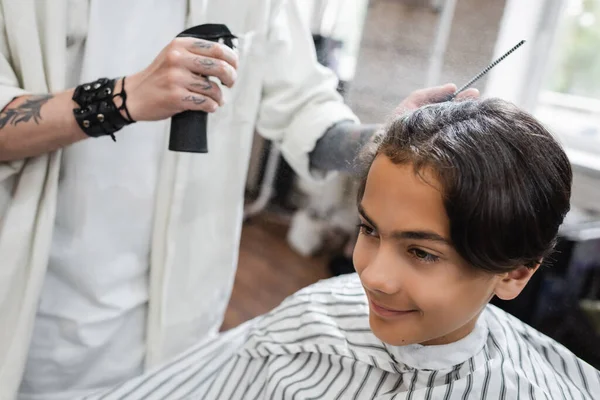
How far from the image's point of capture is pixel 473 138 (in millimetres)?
631

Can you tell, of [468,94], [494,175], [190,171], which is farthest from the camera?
[190,171]

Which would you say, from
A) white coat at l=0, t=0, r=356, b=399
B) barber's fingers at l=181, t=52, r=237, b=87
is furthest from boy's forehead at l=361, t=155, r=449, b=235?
white coat at l=0, t=0, r=356, b=399

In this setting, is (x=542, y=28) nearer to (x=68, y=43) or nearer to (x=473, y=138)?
(x=473, y=138)

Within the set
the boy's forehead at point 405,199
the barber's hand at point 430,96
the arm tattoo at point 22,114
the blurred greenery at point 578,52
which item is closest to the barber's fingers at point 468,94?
the barber's hand at point 430,96

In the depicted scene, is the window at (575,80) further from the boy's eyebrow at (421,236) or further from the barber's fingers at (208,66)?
the barber's fingers at (208,66)

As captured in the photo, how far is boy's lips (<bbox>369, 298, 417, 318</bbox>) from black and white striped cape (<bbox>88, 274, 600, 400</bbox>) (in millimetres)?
130

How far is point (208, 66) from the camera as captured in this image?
→ 0.71 metres

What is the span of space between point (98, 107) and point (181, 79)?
13cm

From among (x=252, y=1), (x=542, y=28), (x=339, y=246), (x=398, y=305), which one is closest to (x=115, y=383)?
(x=398, y=305)

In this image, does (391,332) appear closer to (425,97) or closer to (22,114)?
(425,97)

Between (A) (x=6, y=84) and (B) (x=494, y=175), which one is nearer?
(B) (x=494, y=175)

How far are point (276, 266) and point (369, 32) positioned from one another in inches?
36.6

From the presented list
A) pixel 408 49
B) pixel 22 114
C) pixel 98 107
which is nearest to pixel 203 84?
pixel 98 107

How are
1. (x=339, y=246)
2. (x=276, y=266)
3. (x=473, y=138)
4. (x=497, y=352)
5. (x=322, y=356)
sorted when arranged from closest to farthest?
(x=473, y=138), (x=497, y=352), (x=322, y=356), (x=276, y=266), (x=339, y=246)
